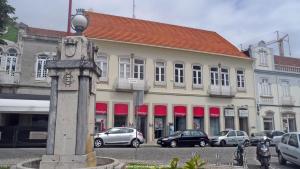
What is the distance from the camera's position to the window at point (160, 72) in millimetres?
28819

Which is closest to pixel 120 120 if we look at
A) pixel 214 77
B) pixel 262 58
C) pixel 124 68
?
pixel 124 68

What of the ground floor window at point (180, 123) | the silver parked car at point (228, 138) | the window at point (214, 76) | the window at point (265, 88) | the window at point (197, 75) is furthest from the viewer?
the window at point (265, 88)

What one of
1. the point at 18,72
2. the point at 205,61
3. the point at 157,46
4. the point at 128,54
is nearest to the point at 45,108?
the point at 18,72

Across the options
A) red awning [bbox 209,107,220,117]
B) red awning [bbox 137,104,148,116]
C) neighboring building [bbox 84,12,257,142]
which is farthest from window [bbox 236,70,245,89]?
red awning [bbox 137,104,148,116]

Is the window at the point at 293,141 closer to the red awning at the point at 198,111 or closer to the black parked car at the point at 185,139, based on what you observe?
the black parked car at the point at 185,139

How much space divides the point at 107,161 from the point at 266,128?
28.6 m

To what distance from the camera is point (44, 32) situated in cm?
2838

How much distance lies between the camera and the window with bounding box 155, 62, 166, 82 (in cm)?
2882

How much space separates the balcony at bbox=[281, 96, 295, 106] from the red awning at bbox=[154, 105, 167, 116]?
559 inches

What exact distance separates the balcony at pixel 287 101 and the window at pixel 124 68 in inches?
701

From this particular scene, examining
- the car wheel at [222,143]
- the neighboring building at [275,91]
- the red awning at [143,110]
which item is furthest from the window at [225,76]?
the red awning at [143,110]

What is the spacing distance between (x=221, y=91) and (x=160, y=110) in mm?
6875

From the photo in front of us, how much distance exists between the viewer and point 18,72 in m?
24.8

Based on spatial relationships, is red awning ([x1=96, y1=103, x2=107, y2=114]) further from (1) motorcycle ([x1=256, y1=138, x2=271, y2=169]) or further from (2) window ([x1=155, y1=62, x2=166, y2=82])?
(1) motorcycle ([x1=256, y1=138, x2=271, y2=169])
